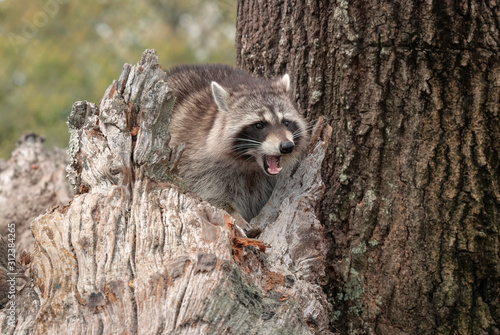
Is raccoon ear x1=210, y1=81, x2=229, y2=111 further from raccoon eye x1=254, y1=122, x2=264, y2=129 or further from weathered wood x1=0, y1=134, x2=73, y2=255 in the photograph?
weathered wood x1=0, y1=134, x2=73, y2=255

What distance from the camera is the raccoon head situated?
14.9 ft

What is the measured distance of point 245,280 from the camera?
3.10 meters

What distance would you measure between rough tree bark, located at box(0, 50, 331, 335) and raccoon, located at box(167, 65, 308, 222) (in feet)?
2.08

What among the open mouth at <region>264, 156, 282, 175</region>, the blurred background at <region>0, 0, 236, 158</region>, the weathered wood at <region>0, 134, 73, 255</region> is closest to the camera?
the open mouth at <region>264, 156, 282, 175</region>

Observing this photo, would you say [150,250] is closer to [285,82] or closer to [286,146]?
[286,146]

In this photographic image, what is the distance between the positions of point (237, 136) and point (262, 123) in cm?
26

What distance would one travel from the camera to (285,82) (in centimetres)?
451

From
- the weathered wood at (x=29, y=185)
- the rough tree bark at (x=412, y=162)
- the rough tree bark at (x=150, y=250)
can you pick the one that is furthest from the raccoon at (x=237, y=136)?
the weathered wood at (x=29, y=185)

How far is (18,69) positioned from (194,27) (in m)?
9.94

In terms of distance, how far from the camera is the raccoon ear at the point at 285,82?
4.48 metres

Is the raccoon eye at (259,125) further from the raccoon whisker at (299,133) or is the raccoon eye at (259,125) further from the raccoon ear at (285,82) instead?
the raccoon ear at (285,82)

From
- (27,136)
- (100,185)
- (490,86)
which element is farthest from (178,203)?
(27,136)

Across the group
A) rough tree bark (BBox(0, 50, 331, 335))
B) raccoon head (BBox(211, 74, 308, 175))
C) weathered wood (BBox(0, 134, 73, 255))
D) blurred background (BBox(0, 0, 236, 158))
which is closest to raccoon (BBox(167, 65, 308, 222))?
raccoon head (BBox(211, 74, 308, 175))

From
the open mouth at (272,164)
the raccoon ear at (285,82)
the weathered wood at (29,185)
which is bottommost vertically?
Result: the weathered wood at (29,185)
